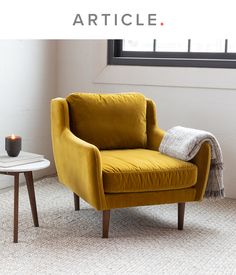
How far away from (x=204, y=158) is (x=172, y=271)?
2.75ft

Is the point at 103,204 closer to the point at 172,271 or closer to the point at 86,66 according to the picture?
the point at 172,271

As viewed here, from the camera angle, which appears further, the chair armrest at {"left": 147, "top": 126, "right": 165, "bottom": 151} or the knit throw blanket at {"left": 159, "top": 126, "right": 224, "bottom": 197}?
the chair armrest at {"left": 147, "top": 126, "right": 165, "bottom": 151}

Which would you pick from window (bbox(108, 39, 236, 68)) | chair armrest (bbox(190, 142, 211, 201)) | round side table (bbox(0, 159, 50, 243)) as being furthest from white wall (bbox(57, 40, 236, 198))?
round side table (bbox(0, 159, 50, 243))

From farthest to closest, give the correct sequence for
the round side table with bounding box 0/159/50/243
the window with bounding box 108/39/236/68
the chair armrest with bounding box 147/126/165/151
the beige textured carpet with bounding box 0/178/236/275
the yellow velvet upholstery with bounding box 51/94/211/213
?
the window with bounding box 108/39/236/68 < the chair armrest with bounding box 147/126/165/151 < the yellow velvet upholstery with bounding box 51/94/211/213 < the round side table with bounding box 0/159/50/243 < the beige textured carpet with bounding box 0/178/236/275

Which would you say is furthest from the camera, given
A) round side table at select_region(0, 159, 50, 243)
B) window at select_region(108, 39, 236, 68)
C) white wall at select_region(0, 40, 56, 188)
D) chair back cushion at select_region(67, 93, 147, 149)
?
window at select_region(108, 39, 236, 68)

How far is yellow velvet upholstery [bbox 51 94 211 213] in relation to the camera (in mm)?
3326

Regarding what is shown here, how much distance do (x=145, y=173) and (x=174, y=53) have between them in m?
1.65

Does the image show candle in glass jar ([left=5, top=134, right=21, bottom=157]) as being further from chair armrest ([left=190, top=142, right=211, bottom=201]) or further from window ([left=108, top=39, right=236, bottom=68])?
window ([left=108, top=39, right=236, bottom=68])

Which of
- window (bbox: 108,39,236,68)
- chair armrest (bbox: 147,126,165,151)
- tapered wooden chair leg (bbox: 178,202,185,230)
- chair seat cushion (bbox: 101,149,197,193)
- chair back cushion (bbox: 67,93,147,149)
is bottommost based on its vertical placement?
tapered wooden chair leg (bbox: 178,202,185,230)

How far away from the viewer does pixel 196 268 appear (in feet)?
9.93

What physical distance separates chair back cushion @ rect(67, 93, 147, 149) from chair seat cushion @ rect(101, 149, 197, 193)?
29 cm

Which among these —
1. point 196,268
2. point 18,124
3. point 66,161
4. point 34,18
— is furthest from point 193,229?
point 34,18

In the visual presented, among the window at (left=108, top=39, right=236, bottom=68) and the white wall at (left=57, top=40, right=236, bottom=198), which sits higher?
the window at (left=108, top=39, right=236, bottom=68)

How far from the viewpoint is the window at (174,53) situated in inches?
179
